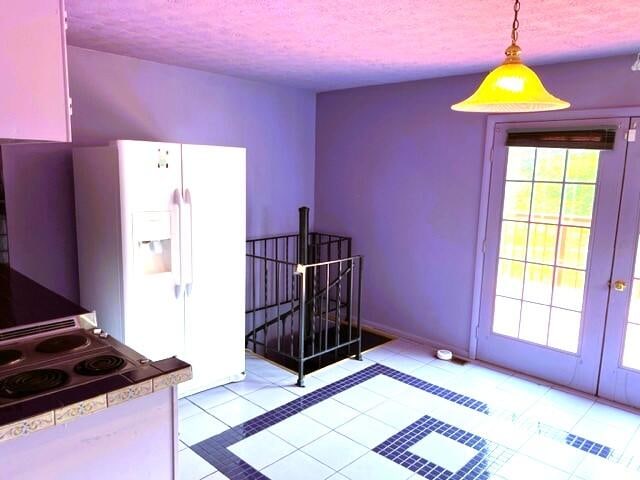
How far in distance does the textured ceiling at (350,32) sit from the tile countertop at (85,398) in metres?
1.71

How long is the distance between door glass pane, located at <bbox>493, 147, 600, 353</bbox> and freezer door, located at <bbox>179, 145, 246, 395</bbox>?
2.12 m

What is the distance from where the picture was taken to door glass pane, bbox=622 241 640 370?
125 inches

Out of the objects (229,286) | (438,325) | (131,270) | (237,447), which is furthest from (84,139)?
(438,325)

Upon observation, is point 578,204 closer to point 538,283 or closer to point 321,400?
point 538,283

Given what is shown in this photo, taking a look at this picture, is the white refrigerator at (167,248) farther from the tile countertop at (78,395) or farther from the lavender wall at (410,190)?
the lavender wall at (410,190)

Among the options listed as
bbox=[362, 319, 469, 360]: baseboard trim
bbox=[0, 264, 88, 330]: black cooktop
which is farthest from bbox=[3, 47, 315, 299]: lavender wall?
bbox=[362, 319, 469, 360]: baseboard trim

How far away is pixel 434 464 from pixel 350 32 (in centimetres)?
248

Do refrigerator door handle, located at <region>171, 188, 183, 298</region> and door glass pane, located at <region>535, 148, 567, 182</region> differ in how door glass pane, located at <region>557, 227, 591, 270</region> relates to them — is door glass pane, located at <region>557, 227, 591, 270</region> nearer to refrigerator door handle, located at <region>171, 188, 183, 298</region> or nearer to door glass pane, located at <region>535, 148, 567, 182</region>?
door glass pane, located at <region>535, 148, 567, 182</region>

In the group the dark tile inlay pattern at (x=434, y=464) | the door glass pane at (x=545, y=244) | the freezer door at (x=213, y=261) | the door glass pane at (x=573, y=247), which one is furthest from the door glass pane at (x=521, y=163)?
the freezer door at (x=213, y=261)

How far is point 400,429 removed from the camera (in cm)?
294

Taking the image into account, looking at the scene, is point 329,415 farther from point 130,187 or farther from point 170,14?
point 170,14

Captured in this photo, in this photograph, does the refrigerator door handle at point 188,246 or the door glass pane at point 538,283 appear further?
the door glass pane at point 538,283

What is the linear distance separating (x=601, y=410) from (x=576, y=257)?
1.07m

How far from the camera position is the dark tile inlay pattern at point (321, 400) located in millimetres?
2523
